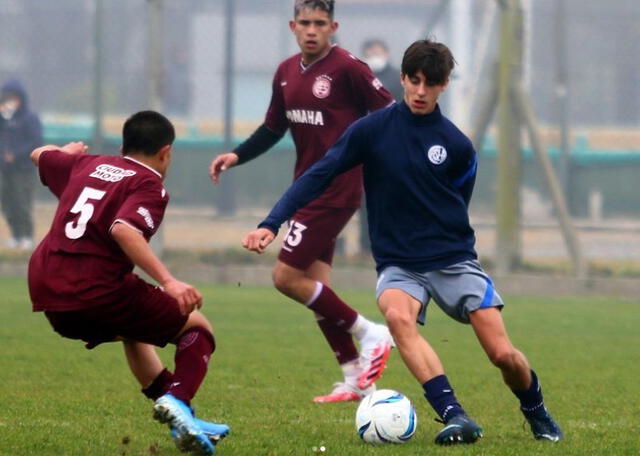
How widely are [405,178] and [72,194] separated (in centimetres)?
A: 144

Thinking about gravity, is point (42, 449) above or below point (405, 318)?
below

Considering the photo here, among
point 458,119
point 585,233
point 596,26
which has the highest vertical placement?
point 596,26

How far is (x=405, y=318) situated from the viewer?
19.4 ft

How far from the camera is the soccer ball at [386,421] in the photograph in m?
5.90

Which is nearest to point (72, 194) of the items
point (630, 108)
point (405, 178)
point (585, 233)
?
point (405, 178)

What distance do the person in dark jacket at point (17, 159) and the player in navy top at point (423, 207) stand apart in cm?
955

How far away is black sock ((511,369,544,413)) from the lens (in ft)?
19.9

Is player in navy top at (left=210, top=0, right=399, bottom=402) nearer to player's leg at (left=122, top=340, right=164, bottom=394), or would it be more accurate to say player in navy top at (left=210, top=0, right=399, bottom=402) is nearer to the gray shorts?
the gray shorts

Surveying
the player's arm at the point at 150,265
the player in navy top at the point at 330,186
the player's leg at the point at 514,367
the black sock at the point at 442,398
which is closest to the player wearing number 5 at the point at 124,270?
the player's arm at the point at 150,265

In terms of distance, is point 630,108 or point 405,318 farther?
point 630,108

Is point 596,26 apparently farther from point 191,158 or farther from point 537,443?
point 537,443

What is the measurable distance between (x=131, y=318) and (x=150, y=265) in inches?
16.2

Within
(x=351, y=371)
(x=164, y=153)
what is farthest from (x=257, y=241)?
(x=351, y=371)

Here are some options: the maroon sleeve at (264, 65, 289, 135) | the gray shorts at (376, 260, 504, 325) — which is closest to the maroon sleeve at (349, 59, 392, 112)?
the maroon sleeve at (264, 65, 289, 135)
